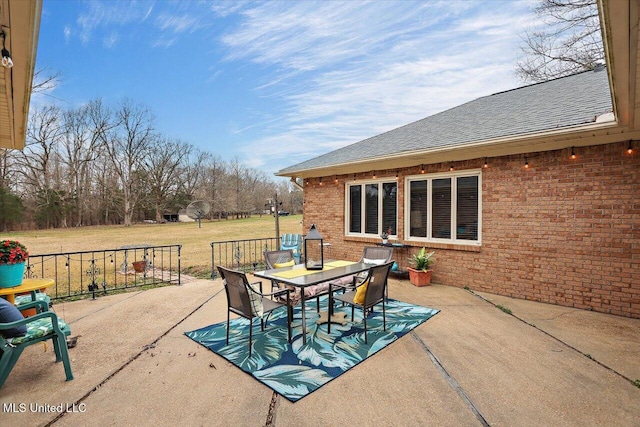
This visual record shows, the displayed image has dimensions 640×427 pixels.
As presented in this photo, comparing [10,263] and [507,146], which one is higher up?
[507,146]

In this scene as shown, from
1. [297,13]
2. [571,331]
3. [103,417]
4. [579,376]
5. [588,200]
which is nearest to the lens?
[103,417]

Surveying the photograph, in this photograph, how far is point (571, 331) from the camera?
3.79 metres

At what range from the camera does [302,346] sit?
3.38m

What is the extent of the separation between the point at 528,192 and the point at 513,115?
5.52 feet

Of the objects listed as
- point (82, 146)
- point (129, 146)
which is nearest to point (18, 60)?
point (82, 146)

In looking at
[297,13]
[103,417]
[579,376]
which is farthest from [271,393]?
[297,13]

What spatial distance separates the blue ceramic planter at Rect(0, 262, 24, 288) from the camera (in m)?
3.29

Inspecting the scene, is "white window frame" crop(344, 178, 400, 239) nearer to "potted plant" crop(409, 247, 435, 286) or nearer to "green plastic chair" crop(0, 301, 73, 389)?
"potted plant" crop(409, 247, 435, 286)

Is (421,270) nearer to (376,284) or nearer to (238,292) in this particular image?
(376,284)

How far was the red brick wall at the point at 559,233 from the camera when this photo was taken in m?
Answer: 4.35

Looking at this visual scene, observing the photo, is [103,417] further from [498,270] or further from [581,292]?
[581,292]

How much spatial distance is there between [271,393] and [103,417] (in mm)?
1302

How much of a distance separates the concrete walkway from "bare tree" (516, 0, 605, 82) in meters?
10.4

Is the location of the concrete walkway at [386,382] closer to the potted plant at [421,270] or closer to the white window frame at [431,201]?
the potted plant at [421,270]
